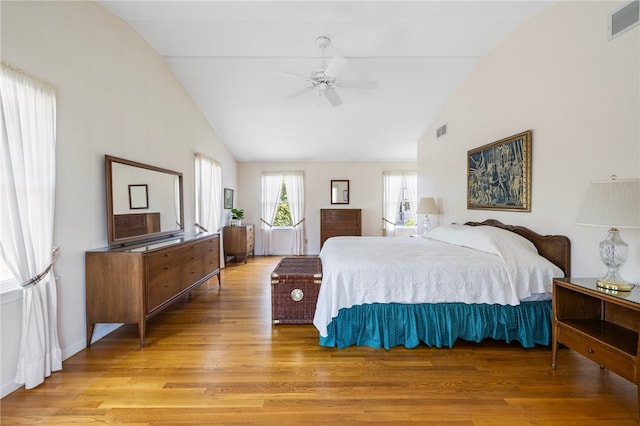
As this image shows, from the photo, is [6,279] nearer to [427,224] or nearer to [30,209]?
[30,209]

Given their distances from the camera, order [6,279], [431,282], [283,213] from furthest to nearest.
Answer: [283,213] < [431,282] < [6,279]

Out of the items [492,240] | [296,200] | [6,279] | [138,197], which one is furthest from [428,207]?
[6,279]

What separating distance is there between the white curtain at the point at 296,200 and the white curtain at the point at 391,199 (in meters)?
2.01

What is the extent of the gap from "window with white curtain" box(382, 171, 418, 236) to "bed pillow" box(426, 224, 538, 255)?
3535 mm

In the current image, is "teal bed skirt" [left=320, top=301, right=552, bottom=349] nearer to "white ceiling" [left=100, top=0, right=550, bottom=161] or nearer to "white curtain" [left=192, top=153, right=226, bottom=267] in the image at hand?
"white ceiling" [left=100, top=0, right=550, bottom=161]

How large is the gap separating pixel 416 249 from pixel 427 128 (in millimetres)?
3071

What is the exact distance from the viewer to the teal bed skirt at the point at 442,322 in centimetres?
233

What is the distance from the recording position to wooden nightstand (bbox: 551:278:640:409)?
1.60 m

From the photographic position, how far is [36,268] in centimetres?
190

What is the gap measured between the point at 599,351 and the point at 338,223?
4.95 m

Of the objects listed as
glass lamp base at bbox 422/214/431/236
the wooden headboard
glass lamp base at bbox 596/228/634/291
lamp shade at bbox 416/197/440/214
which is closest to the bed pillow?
the wooden headboard

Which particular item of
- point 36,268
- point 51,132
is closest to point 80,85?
point 51,132

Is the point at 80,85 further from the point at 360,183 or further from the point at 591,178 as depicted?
the point at 360,183

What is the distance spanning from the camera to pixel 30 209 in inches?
74.1
